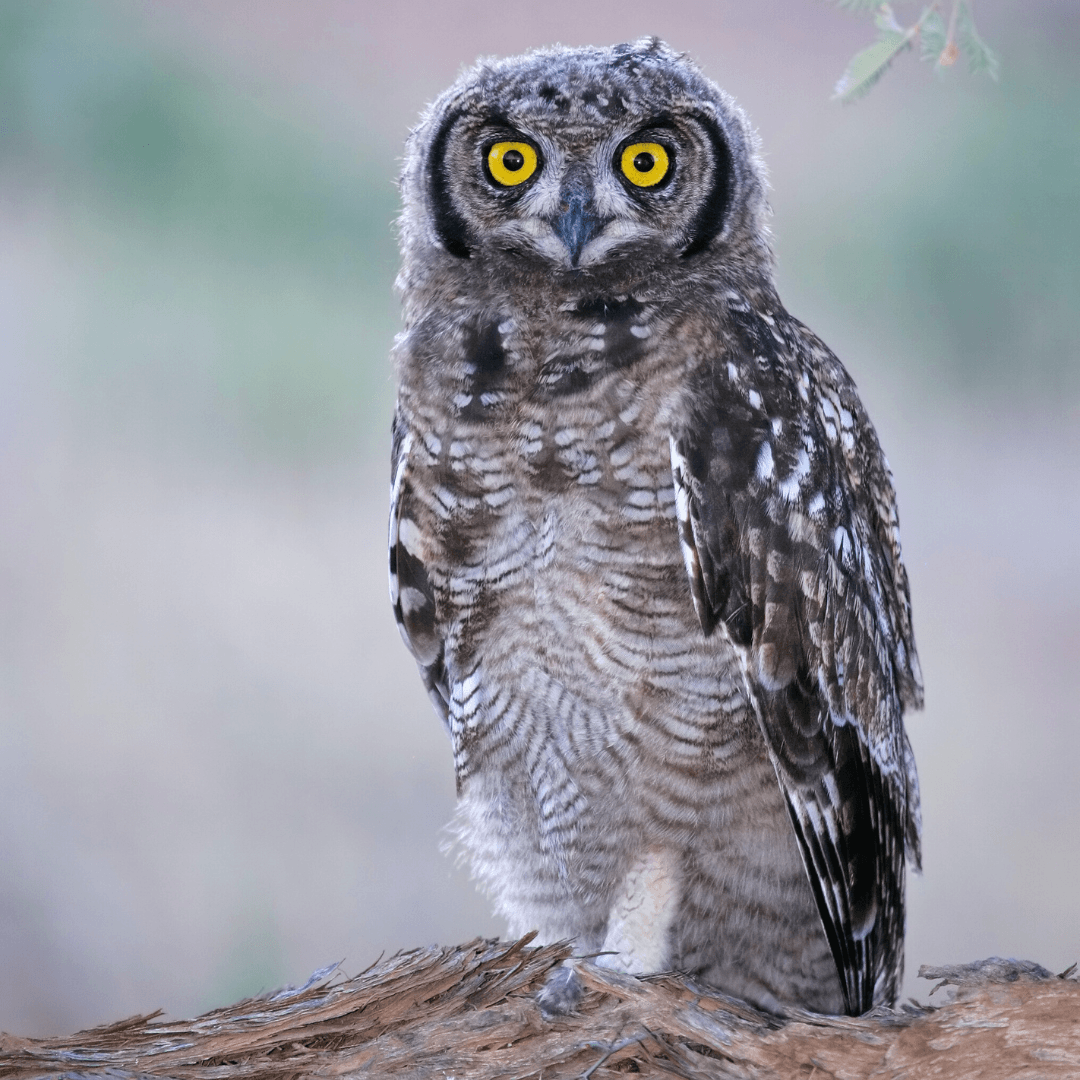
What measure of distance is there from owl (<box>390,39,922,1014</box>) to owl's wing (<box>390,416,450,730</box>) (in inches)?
0.4

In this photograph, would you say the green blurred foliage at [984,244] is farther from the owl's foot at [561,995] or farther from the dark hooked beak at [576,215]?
the owl's foot at [561,995]

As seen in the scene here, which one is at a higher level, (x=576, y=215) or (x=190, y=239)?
(x=190, y=239)

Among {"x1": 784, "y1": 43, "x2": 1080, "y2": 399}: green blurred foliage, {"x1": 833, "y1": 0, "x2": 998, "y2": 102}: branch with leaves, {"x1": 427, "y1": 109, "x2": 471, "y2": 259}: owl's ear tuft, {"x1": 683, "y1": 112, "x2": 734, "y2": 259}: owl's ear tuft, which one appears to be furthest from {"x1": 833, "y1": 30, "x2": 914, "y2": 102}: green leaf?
{"x1": 784, "y1": 43, "x2": 1080, "y2": 399}: green blurred foliage

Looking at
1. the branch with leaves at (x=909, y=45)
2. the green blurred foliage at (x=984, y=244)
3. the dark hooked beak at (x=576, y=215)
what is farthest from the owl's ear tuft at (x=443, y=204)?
the green blurred foliage at (x=984, y=244)

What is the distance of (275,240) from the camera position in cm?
248

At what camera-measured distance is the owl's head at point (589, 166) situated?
143 centimetres

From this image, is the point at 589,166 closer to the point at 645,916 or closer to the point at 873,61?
the point at 873,61

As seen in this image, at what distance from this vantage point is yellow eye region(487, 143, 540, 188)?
4.84ft

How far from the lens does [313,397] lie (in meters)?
2.50

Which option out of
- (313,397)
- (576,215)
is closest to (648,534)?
(576,215)

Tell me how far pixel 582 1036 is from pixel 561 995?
0.06 metres

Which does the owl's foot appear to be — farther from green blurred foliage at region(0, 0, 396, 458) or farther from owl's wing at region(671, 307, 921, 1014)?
green blurred foliage at region(0, 0, 396, 458)

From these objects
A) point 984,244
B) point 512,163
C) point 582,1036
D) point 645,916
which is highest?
point 984,244

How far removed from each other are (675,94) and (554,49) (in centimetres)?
22
